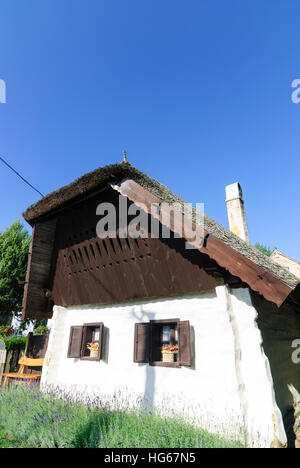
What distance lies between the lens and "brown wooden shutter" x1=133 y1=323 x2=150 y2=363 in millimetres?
4652

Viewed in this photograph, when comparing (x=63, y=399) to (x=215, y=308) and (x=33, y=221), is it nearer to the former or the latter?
(x=215, y=308)

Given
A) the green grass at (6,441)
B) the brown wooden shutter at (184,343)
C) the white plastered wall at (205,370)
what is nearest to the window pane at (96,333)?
the white plastered wall at (205,370)

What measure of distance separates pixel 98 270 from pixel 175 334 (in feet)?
7.51

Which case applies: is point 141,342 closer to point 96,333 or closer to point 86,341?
point 96,333

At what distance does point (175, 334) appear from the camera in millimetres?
4742

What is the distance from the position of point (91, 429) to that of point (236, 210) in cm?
879

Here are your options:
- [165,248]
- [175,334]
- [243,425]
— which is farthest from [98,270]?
[243,425]

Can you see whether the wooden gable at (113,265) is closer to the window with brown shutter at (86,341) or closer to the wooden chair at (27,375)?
the window with brown shutter at (86,341)

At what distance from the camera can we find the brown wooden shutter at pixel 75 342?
5.71 m

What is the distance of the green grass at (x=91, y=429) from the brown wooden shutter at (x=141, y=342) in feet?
2.76

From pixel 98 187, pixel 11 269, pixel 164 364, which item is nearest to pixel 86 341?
pixel 164 364

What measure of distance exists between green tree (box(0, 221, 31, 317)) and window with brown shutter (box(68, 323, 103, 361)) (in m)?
10.2

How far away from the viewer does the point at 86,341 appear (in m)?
5.86
